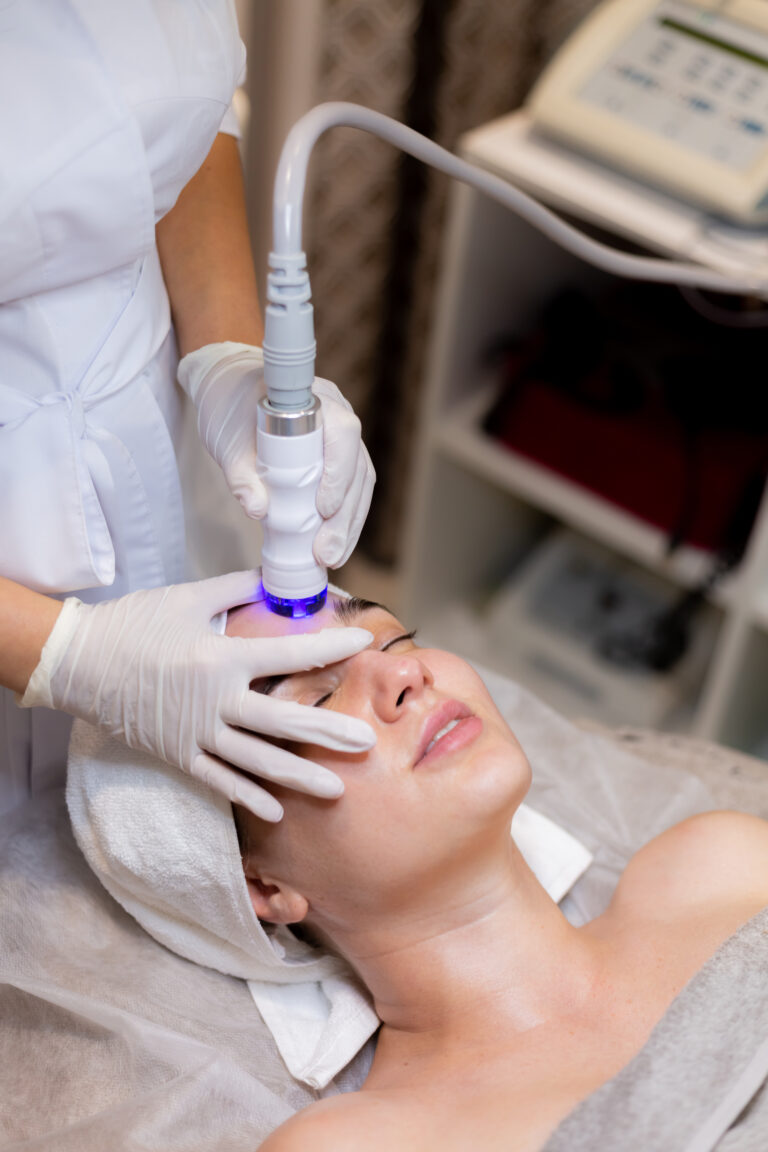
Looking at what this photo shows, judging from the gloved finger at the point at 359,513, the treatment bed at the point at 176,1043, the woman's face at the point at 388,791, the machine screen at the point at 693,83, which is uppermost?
the machine screen at the point at 693,83

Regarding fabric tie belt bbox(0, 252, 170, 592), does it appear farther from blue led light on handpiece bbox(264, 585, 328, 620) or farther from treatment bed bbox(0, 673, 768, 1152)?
treatment bed bbox(0, 673, 768, 1152)

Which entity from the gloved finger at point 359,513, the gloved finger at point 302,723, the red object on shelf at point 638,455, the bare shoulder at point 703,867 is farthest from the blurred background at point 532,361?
the gloved finger at point 302,723

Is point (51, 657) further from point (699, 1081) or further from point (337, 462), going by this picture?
point (699, 1081)

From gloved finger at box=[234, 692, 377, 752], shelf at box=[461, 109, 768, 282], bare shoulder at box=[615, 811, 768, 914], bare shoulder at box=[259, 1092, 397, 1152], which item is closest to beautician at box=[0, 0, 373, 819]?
gloved finger at box=[234, 692, 377, 752]

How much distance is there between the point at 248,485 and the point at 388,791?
30 cm

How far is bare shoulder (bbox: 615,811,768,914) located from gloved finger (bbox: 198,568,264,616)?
1.71ft

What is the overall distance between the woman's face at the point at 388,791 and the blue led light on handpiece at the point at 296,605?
0.02m

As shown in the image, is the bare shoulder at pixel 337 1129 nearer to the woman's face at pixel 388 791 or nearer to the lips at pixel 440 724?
the woman's face at pixel 388 791

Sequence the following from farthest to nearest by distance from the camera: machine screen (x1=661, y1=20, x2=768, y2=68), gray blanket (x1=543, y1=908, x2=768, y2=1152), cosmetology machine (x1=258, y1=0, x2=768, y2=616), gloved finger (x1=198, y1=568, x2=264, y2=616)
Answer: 1. machine screen (x1=661, y1=20, x2=768, y2=68)
2. cosmetology machine (x1=258, y1=0, x2=768, y2=616)
3. gloved finger (x1=198, y1=568, x2=264, y2=616)
4. gray blanket (x1=543, y1=908, x2=768, y2=1152)

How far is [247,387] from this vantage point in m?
1.06

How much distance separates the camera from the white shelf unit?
1.64 meters

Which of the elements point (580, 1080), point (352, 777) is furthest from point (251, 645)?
point (580, 1080)

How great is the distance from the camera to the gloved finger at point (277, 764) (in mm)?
945

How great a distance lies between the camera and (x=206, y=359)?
44.5 inches
